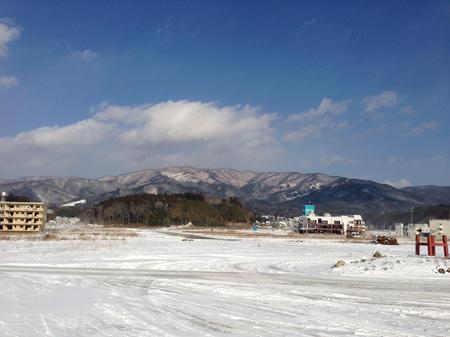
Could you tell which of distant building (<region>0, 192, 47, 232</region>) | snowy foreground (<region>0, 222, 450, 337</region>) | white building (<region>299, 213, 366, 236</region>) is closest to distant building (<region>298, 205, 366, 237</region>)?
white building (<region>299, 213, 366, 236</region>)

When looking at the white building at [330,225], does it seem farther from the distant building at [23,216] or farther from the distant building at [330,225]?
the distant building at [23,216]

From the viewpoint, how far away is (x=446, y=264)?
20984mm

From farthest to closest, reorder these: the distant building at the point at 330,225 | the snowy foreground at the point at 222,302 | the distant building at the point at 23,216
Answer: the distant building at the point at 330,225 < the distant building at the point at 23,216 < the snowy foreground at the point at 222,302

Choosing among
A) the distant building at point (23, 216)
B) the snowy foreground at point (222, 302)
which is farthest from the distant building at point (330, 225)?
the snowy foreground at point (222, 302)

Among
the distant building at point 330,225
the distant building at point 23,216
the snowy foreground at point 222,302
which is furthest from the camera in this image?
the distant building at point 330,225

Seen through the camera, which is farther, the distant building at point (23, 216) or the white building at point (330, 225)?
the white building at point (330, 225)

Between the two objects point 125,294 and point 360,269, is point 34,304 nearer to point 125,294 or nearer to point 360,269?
point 125,294

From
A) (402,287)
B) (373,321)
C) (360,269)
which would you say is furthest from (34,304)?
(360,269)

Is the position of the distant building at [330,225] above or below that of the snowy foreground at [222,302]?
below

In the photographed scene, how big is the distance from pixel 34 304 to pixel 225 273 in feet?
32.1

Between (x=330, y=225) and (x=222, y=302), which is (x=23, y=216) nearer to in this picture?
(x=330, y=225)

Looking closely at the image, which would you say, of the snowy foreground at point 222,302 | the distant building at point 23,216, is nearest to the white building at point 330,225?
the distant building at point 23,216

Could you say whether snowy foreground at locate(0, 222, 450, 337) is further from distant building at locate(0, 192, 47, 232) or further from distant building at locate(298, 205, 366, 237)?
distant building at locate(298, 205, 366, 237)

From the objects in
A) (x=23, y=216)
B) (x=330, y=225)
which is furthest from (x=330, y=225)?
(x=23, y=216)
